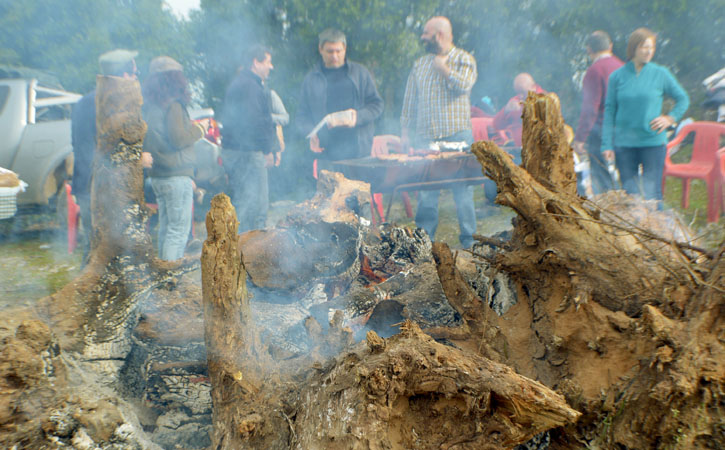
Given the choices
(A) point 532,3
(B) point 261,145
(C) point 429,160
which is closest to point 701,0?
(A) point 532,3

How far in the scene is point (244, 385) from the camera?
4.94ft

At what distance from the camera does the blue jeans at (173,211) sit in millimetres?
3965

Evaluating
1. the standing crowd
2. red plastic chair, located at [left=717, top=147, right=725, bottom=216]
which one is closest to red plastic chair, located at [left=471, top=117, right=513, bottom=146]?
the standing crowd

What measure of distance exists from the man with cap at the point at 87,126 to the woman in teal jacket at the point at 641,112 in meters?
4.29

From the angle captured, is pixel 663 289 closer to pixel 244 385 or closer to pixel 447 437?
pixel 447 437

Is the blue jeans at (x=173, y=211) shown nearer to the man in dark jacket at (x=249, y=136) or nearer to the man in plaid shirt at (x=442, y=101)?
the man in dark jacket at (x=249, y=136)

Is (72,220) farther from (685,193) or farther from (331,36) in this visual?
(685,193)

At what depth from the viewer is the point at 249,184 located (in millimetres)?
4773

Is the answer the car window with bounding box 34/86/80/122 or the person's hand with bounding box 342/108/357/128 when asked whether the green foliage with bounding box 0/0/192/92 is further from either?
the car window with bounding box 34/86/80/122

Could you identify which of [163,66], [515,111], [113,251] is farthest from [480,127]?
[113,251]

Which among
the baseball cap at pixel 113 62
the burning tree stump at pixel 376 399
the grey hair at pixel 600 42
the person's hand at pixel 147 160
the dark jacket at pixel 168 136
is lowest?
the burning tree stump at pixel 376 399

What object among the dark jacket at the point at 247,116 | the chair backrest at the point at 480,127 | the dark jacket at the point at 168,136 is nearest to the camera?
the dark jacket at the point at 168,136

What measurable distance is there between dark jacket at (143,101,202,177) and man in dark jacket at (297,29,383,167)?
1554mm

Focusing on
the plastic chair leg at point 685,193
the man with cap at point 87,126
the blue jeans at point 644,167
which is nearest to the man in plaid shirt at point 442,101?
the blue jeans at point 644,167
